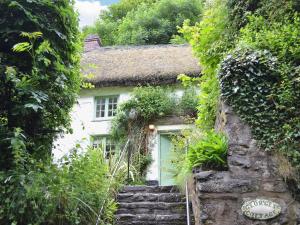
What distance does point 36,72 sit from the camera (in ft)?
16.4

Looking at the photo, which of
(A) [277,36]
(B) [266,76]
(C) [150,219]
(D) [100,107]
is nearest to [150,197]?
(C) [150,219]

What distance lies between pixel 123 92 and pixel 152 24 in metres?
11.4

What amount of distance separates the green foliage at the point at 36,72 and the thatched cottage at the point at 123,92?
16.9 ft

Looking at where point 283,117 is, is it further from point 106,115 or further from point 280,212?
point 106,115

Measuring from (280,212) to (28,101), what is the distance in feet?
11.6

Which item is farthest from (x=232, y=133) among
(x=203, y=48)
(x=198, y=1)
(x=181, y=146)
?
(x=198, y=1)

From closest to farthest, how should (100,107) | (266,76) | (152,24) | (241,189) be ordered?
(241,189) < (266,76) < (100,107) < (152,24)

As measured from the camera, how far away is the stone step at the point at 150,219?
5.63m

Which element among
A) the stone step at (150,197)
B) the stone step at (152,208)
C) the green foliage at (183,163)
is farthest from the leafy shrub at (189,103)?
the stone step at (152,208)

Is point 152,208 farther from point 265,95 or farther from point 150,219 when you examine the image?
point 265,95

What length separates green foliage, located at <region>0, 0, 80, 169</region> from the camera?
4.89 meters

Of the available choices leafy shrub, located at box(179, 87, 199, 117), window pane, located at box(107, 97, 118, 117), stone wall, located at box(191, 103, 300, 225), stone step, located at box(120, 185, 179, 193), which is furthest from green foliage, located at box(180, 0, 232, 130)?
window pane, located at box(107, 97, 118, 117)

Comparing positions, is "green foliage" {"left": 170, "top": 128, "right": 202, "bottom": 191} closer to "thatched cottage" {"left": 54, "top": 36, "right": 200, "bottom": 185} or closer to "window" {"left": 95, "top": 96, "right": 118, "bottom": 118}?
"thatched cottage" {"left": 54, "top": 36, "right": 200, "bottom": 185}

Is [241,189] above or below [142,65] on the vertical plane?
below
